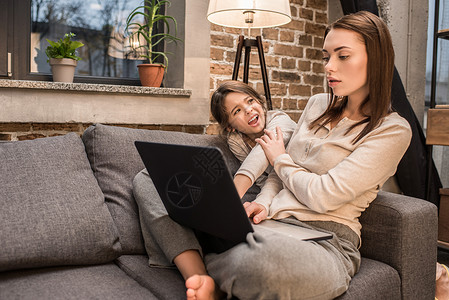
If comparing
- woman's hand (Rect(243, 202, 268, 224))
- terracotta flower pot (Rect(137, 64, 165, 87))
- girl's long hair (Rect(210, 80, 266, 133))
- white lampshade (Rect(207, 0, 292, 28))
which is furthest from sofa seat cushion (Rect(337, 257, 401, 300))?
terracotta flower pot (Rect(137, 64, 165, 87))

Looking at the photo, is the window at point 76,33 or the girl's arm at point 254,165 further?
the window at point 76,33

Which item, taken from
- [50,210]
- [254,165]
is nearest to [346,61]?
[254,165]

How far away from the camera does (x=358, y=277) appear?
50.7 inches

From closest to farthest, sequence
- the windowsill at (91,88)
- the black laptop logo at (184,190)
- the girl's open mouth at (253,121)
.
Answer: the black laptop logo at (184,190) < the girl's open mouth at (253,121) < the windowsill at (91,88)

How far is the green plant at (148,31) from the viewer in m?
2.41

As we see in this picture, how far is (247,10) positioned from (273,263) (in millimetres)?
1494

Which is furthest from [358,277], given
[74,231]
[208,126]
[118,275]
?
[208,126]

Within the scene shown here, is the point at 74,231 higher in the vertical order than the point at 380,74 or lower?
lower

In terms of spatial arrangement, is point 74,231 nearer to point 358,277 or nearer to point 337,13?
point 358,277

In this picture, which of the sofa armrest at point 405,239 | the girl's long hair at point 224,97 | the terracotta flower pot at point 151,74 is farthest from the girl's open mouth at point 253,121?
the terracotta flower pot at point 151,74

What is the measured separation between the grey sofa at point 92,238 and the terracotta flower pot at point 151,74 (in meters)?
0.86

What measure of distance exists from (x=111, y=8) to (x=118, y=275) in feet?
5.67

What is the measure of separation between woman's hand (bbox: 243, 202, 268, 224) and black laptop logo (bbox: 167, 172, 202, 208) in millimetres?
300

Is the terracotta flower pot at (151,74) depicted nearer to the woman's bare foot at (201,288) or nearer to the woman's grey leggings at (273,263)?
the woman's grey leggings at (273,263)
